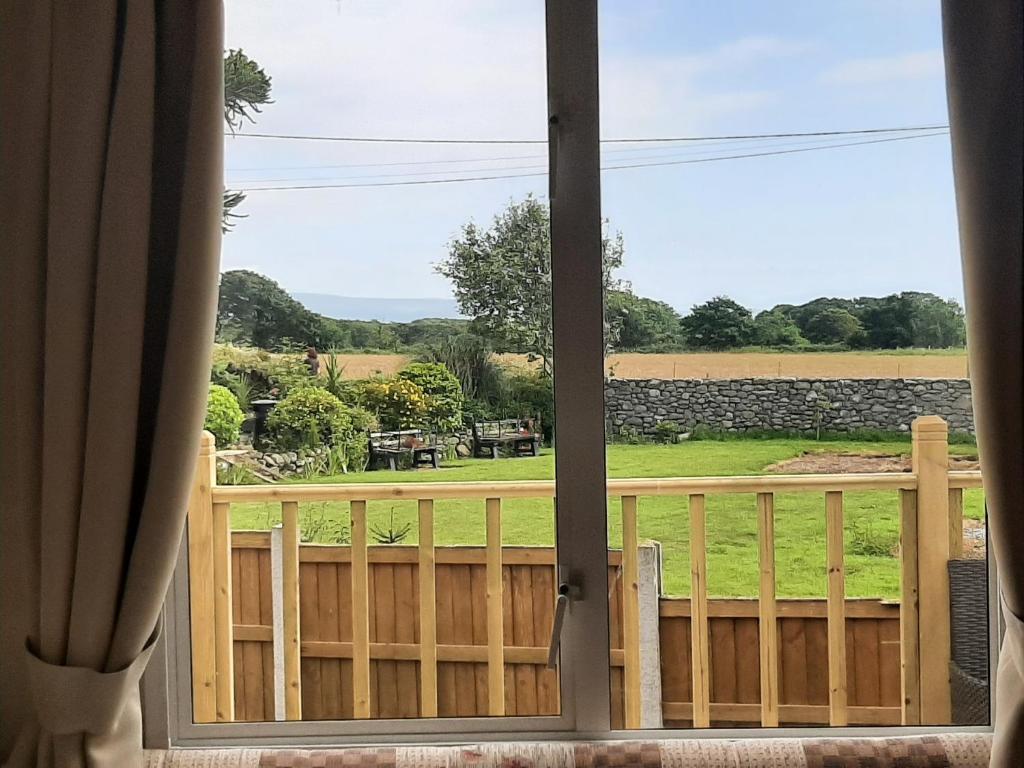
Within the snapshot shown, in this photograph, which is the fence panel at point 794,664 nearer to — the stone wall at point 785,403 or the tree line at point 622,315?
the stone wall at point 785,403

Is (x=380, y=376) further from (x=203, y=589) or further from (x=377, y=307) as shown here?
(x=203, y=589)

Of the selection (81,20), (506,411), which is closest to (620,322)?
(506,411)

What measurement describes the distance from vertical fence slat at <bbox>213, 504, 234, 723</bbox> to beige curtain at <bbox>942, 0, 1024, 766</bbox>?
1382 millimetres

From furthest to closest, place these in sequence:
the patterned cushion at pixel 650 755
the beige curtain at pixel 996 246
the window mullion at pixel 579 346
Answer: the window mullion at pixel 579 346, the patterned cushion at pixel 650 755, the beige curtain at pixel 996 246

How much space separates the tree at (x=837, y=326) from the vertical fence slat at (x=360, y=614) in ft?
3.10

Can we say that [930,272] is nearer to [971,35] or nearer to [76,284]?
[971,35]

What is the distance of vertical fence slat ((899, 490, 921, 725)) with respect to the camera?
1764 mm

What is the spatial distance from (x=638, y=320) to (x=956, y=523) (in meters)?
0.73

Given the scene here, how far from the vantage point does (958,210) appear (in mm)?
1511

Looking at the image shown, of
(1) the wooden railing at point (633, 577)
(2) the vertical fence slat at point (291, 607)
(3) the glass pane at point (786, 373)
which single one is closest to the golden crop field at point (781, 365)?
(3) the glass pane at point (786, 373)

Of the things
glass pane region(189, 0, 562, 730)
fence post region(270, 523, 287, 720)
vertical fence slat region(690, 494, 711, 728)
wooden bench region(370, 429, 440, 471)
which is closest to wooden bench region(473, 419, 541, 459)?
glass pane region(189, 0, 562, 730)

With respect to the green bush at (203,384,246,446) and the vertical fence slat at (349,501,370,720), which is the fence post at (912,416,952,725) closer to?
the vertical fence slat at (349,501,370,720)

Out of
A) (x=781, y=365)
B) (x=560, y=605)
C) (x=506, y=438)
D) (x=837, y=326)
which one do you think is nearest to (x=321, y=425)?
(x=506, y=438)

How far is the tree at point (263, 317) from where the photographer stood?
1.78 metres
